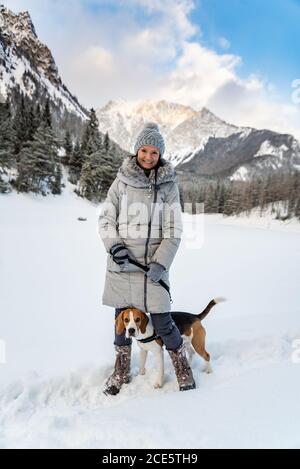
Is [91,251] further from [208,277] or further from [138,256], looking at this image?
[138,256]

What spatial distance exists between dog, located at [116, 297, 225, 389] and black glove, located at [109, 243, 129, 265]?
0.54 metres

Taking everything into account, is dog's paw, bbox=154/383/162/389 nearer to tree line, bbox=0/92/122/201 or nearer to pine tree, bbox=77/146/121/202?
tree line, bbox=0/92/122/201

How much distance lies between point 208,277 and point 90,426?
6484 millimetres

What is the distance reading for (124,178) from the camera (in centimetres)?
338

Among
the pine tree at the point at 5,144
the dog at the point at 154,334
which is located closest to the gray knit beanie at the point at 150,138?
the dog at the point at 154,334

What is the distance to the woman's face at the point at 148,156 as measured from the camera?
3328 mm

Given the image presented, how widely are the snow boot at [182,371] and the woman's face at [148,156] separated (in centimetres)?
197

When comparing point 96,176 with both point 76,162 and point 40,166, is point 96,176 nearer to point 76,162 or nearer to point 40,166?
point 40,166

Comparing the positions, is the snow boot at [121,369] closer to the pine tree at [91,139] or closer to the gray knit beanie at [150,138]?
the gray knit beanie at [150,138]

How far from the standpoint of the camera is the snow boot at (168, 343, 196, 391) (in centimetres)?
348

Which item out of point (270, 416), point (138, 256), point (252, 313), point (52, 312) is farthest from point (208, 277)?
point (270, 416)

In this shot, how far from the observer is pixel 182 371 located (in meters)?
3.52

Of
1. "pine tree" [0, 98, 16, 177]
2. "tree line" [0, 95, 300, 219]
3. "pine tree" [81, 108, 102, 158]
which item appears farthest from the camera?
"pine tree" [81, 108, 102, 158]

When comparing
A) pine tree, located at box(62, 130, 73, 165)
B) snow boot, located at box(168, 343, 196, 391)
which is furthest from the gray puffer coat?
pine tree, located at box(62, 130, 73, 165)
